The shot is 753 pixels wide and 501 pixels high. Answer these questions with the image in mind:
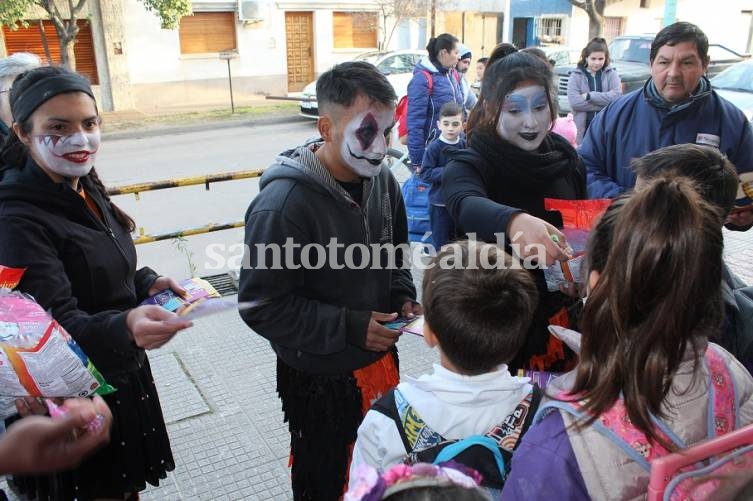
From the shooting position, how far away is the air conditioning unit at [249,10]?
1817 cm

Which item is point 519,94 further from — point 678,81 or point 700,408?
point 700,408

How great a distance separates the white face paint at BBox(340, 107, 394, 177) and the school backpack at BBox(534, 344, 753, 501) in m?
1.25

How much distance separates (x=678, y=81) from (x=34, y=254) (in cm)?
296

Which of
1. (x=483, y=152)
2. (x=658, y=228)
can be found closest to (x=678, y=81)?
(x=483, y=152)

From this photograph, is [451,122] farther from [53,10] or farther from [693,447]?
[53,10]

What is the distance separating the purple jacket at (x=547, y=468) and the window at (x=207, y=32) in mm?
19224

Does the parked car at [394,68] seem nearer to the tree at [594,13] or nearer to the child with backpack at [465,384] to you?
the tree at [594,13]

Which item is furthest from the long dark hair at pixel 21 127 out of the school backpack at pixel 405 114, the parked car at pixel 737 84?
the parked car at pixel 737 84

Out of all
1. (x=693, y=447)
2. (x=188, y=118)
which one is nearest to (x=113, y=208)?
(x=693, y=447)

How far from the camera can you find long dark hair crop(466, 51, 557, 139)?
2377 mm

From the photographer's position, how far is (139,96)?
57.2 feet

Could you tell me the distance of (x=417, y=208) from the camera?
5.16 m

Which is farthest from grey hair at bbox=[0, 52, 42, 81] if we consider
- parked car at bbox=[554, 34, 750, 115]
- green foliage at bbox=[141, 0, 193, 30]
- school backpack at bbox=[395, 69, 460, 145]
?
green foliage at bbox=[141, 0, 193, 30]

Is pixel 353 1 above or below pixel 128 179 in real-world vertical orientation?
above
